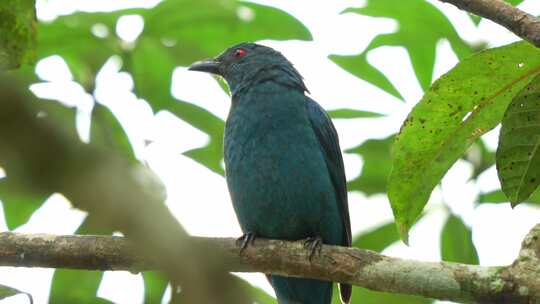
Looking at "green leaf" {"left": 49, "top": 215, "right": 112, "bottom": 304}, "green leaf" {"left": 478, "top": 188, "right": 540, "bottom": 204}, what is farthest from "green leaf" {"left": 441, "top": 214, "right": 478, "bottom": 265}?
"green leaf" {"left": 49, "top": 215, "right": 112, "bottom": 304}

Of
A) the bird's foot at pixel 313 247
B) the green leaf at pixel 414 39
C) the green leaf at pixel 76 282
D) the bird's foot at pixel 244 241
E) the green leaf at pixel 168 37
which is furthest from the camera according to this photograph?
the green leaf at pixel 414 39

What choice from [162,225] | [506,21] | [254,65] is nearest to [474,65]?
[506,21]

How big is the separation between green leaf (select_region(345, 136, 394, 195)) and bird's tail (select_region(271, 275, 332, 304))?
76cm

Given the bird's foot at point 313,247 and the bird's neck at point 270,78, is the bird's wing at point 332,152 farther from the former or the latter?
the bird's foot at point 313,247

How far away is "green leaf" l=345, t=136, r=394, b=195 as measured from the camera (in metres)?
4.11

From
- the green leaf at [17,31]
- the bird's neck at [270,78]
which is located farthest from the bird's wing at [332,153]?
the green leaf at [17,31]

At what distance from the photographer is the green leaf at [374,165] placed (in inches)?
162

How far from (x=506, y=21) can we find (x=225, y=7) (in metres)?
1.75

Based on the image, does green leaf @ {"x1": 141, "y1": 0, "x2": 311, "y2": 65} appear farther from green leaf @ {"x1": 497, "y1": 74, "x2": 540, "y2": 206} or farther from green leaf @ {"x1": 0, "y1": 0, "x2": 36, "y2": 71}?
green leaf @ {"x1": 0, "y1": 0, "x2": 36, "y2": 71}

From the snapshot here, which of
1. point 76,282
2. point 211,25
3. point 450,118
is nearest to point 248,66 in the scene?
point 211,25

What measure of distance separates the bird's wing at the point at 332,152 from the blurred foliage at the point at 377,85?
47 cm

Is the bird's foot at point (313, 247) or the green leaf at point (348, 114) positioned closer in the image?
the bird's foot at point (313, 247)

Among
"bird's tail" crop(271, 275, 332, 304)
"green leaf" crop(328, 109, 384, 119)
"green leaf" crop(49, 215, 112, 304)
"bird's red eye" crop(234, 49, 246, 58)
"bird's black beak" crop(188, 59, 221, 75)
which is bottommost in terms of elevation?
"bird's tail" crop(271, 275, 332, 304)

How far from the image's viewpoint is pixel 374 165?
4.13 meters
